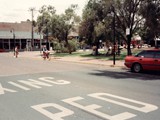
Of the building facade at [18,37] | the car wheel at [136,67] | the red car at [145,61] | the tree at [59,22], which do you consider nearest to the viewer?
the red car at [145,61]

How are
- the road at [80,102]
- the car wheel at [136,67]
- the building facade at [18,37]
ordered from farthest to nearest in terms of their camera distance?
the building facade at [18,37] → the car wheel at [136,67] → the road at [80,102]

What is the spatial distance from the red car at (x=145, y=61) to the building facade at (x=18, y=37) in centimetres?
4873

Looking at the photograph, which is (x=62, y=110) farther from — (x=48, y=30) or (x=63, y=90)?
(x=48, y=30)

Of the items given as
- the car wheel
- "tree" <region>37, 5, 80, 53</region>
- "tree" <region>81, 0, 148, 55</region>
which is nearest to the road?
the car wheel

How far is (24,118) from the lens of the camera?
22.5 feet

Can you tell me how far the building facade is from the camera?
216ft

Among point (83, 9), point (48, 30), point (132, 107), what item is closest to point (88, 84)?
point (132, 107)

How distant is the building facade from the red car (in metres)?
48.7

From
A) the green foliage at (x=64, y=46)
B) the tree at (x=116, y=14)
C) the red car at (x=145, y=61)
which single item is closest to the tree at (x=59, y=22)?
the green foliage at (x=64, y=46)

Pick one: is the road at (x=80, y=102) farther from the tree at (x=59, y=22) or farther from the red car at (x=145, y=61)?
the tree at (x=59, y=22)

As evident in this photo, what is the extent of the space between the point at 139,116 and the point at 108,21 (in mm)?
23892

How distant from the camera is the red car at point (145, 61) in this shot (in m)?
16.4

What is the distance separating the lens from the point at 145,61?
16922 millimetres

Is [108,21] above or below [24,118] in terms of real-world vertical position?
above
